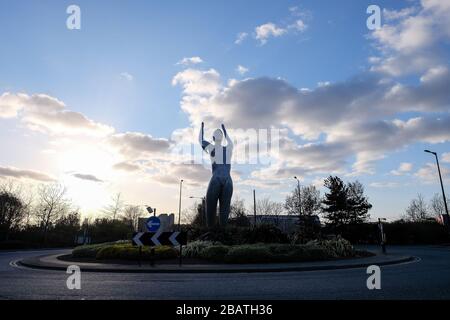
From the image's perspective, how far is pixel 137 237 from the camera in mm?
15750

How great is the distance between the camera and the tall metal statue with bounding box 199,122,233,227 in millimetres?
25969

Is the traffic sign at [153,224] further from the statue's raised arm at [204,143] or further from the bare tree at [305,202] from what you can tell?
the bare tree at [305,202]

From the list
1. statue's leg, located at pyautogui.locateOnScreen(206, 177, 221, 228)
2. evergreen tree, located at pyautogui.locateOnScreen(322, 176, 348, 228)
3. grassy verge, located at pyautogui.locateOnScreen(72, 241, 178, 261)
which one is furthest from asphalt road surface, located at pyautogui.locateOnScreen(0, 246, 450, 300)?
evergreen tree, located at pyautogui.locateOnScreen(322, 176, 348, 228)

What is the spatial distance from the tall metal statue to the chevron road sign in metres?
10.2

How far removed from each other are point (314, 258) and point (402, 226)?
34626 millimetres

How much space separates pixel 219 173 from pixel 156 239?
10927 mm

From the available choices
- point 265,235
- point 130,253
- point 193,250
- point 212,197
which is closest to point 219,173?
point 212,197

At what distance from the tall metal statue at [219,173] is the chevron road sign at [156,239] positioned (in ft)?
33.4

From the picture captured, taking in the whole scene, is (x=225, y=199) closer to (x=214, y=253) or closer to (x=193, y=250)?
(x=193, y=250)

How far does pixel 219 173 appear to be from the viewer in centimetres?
2605

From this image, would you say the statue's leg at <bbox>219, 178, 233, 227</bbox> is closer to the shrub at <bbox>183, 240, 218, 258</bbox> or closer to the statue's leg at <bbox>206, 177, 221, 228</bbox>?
the statue's leg at <bbox>206, 177, 221, 228</bbox>
